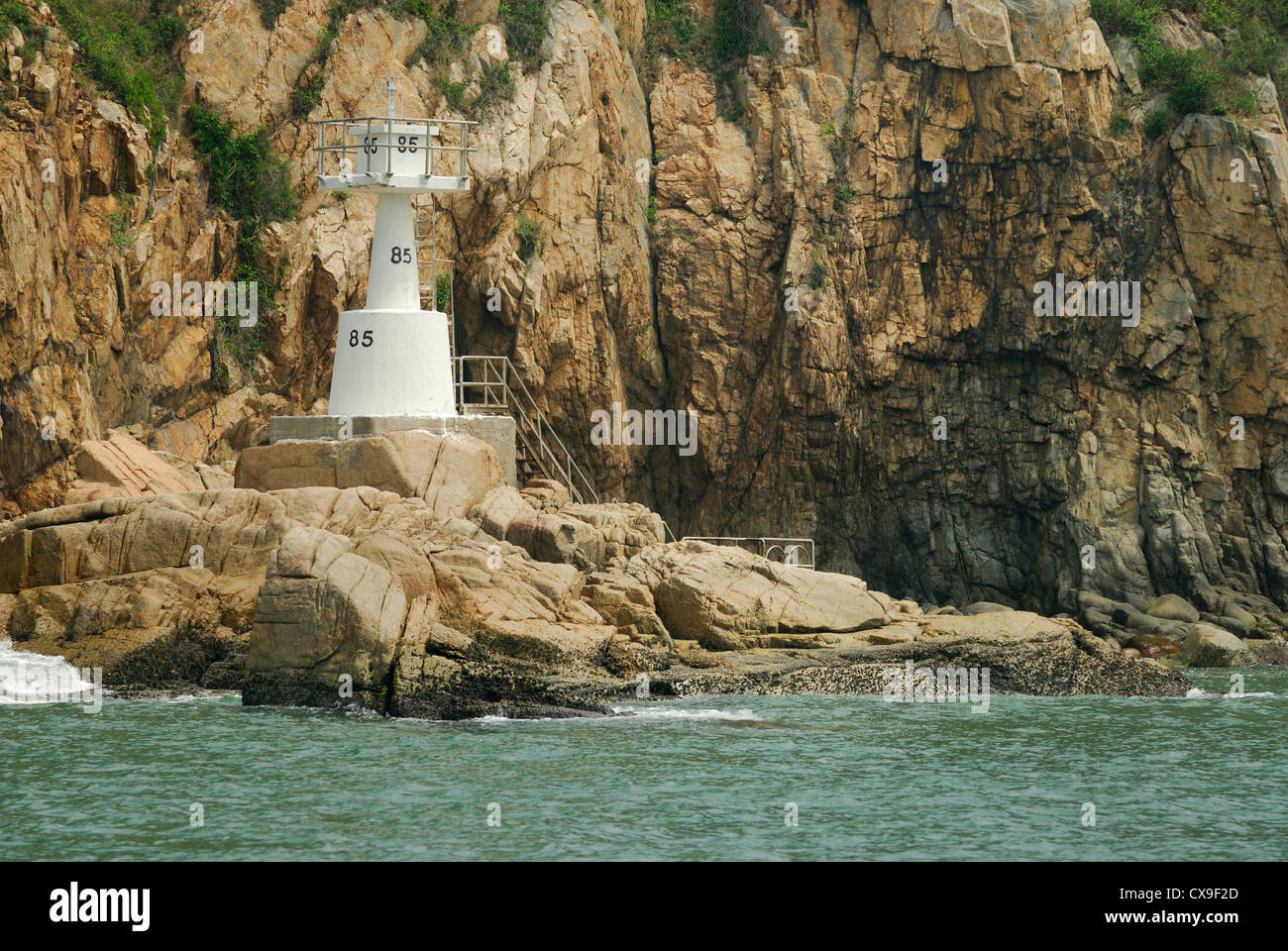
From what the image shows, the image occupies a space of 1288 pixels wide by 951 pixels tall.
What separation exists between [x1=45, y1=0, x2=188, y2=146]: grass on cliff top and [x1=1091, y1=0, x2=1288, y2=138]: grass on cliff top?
1042 inches

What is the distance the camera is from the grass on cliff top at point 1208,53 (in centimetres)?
4756

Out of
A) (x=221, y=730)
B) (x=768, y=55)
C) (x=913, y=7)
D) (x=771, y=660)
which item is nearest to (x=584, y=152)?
(x=768, y=55)

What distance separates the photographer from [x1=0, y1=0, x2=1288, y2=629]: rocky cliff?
4562cm

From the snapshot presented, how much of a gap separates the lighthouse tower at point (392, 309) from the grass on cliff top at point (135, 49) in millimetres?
5440

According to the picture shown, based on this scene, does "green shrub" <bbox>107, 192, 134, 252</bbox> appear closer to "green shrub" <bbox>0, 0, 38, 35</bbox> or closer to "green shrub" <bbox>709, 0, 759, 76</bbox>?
"green shrub" <bbox>0, 0, 38, 35</bbox>

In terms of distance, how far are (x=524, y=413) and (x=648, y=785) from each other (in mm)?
22029

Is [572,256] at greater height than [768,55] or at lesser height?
lesser

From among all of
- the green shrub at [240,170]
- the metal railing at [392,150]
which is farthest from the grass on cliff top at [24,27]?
the metal railing at [392,150]

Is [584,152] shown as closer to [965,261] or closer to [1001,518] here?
[965,261]

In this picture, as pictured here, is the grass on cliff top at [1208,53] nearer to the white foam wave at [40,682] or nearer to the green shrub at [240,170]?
the green shrub at [240,170]

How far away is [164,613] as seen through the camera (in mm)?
30609
